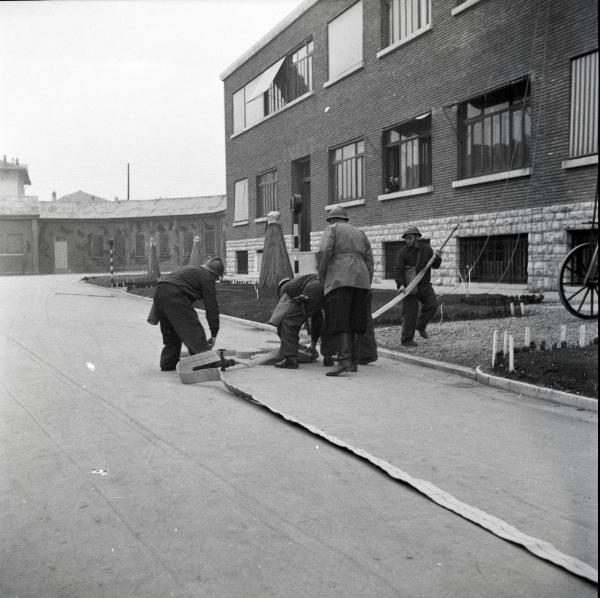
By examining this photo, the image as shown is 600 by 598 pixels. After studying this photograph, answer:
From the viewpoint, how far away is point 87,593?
7.56 feet

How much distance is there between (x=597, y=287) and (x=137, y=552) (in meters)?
2.13

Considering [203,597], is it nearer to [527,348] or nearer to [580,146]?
[527,348]

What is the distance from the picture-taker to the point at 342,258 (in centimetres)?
689

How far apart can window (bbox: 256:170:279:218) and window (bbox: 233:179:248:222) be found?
1.69 metres

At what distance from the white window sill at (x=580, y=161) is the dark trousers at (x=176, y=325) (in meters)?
6.07

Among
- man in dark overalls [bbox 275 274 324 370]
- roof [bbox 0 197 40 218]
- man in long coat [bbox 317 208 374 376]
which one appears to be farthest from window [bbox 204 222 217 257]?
man in long coat [bbox 317 208 374 376]

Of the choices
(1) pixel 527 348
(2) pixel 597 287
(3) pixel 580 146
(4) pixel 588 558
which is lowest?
(4) pixel 588 558

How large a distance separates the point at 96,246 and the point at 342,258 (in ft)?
135

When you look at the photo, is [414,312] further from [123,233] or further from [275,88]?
[123,233]

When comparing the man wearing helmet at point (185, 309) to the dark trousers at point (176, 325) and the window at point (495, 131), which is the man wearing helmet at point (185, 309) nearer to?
the dark trousers at point (176, 325)

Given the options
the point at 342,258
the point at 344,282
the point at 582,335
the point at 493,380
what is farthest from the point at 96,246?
the point at 582,335

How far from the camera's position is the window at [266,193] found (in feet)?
68.0

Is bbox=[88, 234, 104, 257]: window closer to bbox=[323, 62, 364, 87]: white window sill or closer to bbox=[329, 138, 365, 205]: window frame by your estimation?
bbox=[329, 138, 365, 205]: window frame

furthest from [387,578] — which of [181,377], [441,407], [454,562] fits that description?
[181,377]
